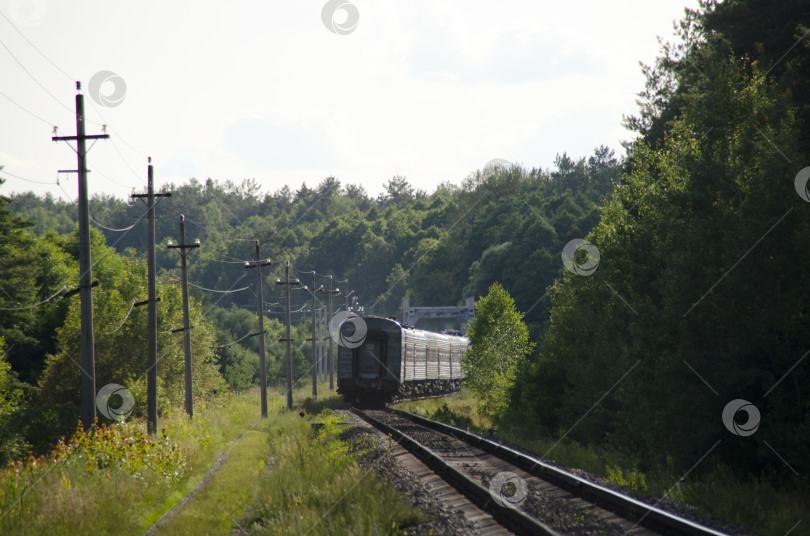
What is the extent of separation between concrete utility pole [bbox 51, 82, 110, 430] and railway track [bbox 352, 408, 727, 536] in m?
7.35

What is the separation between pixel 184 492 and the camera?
14.7 meters

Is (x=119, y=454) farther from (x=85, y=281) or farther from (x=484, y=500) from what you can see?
(x=484, y=500)

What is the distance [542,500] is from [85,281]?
11.7 m

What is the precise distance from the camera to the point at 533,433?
2544cm

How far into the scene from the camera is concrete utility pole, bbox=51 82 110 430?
52.0 ft

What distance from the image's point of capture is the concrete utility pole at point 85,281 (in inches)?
624

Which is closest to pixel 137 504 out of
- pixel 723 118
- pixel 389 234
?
pixel 723 118

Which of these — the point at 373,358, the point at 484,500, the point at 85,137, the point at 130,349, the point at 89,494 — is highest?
the point at 85,137

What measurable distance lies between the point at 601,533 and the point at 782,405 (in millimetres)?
6891

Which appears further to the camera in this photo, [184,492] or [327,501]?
[184,492]

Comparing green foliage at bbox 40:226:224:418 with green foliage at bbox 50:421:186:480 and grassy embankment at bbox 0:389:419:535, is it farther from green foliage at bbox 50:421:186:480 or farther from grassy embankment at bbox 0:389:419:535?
grassy embankment at bbox 0:389:419:535

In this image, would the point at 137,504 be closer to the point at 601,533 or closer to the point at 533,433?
the point at 601,533

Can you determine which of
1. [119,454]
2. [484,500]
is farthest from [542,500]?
[119,454]

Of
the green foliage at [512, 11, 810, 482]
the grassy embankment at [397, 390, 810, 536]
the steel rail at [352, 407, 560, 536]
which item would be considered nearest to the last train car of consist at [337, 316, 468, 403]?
the green foliage at [512, 11, 810, 482]
